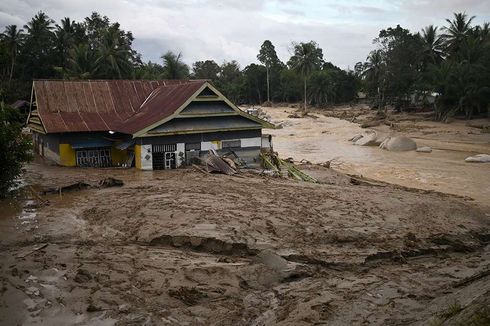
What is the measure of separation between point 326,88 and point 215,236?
82236mm

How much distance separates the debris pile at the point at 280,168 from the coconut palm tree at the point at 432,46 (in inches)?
1824

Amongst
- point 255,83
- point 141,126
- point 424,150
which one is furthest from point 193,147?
point 255,83

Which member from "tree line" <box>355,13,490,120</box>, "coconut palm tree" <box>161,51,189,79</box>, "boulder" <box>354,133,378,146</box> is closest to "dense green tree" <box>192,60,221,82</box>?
"tree line" <box>355,13,490,120</box>

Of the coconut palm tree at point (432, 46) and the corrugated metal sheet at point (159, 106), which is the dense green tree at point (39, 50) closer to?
the corrugated metal sheet at point (159, 106)

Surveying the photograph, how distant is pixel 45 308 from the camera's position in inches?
310

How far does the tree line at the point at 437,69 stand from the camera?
49.6 meters

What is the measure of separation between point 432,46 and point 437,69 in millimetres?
12122

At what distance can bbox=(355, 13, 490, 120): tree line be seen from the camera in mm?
49625

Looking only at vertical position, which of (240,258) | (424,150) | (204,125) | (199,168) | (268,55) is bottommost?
(240,258)

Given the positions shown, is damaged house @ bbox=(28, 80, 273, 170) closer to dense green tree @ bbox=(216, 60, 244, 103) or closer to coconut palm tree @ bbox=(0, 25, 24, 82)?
coconut palm tree @ bbox=(0, 25, 24, 82)

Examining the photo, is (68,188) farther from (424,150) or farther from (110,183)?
(424,150)

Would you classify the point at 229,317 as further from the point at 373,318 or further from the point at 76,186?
the point at 76,186

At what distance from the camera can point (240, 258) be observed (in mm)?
10969

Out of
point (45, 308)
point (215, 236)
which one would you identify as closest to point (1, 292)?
point (45, 308)
